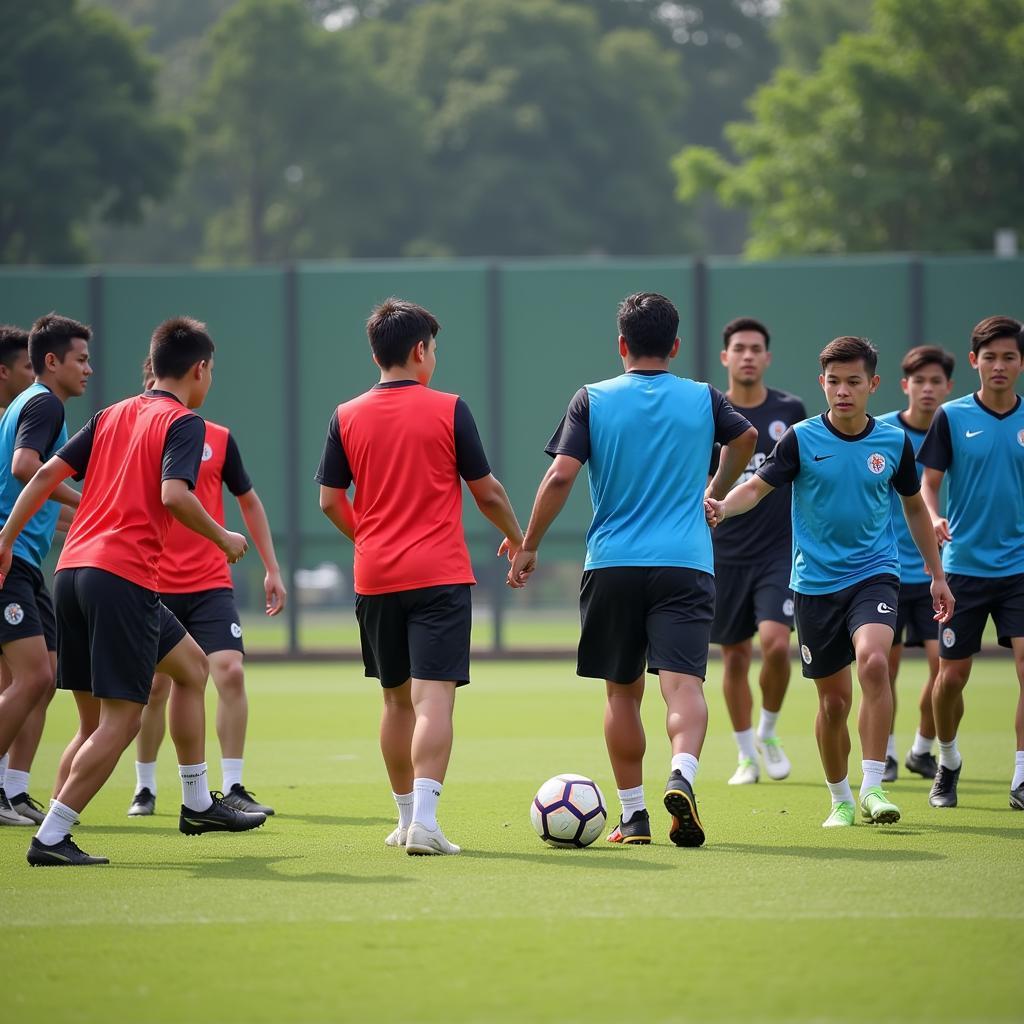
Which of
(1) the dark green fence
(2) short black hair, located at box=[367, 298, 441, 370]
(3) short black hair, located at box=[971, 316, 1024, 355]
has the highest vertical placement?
(1) the dark green fence

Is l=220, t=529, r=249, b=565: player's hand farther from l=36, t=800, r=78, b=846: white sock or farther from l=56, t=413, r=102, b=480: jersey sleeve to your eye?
l=36, t=800, r=78, b=846: white sock

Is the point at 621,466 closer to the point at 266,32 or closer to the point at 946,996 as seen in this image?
the point at 946,996

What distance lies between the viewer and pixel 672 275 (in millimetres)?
20750

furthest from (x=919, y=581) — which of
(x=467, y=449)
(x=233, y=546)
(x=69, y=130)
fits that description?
(x=69, y=130)

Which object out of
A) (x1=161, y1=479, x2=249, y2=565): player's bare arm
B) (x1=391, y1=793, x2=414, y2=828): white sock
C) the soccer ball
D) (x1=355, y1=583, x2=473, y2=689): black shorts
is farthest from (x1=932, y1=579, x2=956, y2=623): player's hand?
(x1=161, y1=479, x2=249, y2=565): player's bare arm

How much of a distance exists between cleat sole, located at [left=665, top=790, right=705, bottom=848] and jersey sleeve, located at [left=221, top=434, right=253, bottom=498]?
112 inches

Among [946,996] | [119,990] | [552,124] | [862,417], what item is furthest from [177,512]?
[552,124]

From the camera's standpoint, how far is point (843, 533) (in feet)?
25.8

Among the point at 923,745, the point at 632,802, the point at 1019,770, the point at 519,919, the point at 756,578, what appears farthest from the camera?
the point at 923,745

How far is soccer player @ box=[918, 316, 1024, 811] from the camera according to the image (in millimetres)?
8633

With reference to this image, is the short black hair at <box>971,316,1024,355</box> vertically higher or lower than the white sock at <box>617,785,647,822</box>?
higher

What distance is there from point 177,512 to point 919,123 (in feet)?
109

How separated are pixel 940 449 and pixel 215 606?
12.6ft

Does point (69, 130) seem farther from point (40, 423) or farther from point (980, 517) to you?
point (980, 517)
